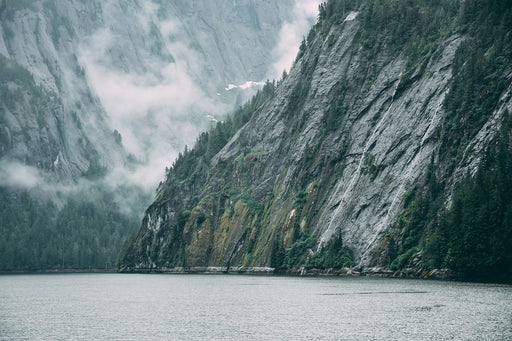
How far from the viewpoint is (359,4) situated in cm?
18888

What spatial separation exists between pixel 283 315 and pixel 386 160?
75128mm

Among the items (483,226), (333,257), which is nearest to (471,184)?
(483,226)

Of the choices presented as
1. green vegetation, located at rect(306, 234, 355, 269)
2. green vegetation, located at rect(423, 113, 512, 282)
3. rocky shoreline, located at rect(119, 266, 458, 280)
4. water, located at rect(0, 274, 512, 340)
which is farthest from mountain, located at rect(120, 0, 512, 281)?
water, located at rect(0, 274, 512, 340)

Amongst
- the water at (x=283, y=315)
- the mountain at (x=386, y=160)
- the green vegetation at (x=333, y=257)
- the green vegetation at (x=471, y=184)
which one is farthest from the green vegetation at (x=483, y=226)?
the green vegetation at (x=333, y=257)

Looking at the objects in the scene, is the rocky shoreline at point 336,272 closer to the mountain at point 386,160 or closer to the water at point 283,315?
the mountain at point 386,160

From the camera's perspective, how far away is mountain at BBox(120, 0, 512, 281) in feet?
330

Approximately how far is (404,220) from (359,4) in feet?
292

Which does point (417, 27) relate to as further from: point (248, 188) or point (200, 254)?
point (200, 254)

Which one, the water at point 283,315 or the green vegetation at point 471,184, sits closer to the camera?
the water at point 283,315

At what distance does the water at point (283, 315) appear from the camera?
53.2m

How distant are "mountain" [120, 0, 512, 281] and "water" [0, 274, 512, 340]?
50.9 feet

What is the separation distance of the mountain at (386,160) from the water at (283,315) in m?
15.5

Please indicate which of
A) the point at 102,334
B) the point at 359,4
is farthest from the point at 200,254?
the point at 102,334

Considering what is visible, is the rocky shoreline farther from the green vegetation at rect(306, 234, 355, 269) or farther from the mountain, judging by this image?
the green vegetation at rect(306, 234, 355, 269)
